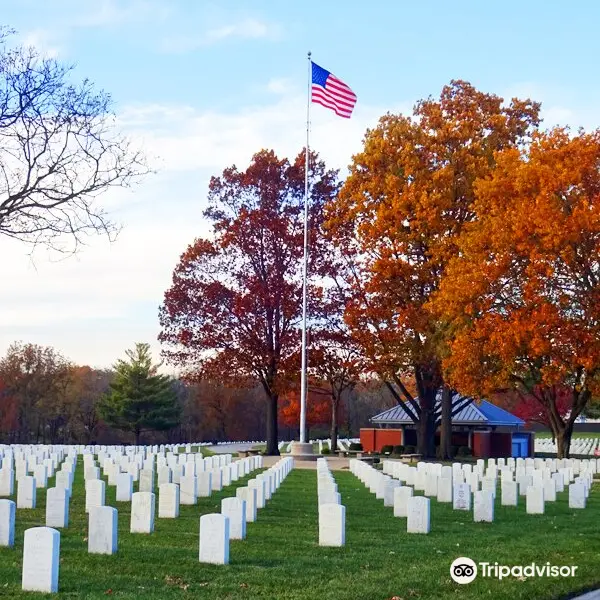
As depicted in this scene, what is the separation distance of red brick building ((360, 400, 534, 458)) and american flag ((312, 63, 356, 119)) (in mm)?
16543

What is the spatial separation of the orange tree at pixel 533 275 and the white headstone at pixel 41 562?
20.7 metres

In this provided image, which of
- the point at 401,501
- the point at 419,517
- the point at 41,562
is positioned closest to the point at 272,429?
the point at 401,501

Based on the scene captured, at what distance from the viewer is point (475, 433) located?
147 ft

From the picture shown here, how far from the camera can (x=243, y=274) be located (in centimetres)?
4175

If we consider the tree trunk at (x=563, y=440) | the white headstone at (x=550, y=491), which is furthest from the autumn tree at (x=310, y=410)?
the white headstone at (x=550, y=491)

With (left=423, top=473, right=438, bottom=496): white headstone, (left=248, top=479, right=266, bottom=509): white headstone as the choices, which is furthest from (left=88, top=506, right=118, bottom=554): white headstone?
(left=423, top=473, right=438, bottom=496): white headstone

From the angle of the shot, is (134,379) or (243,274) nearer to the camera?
(243,274)

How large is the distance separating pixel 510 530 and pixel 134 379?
2126 inches

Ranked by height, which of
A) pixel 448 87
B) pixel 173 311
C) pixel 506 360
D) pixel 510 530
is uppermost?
pixel 448 87

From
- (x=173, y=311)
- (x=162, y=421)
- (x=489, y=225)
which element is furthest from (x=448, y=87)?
(x=162, y=421)

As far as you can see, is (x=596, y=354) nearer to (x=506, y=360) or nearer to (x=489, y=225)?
(x=506, y=360)

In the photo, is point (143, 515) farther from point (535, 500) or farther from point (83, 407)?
point (83, 407)

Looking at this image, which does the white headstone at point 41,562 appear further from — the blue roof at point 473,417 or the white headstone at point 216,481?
the blue roof at point 473,417

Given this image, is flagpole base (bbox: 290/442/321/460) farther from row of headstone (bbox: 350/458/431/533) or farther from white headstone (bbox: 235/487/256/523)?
white headstone (bbox: 235/487/256/523)
